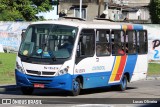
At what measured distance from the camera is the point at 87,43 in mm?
19953

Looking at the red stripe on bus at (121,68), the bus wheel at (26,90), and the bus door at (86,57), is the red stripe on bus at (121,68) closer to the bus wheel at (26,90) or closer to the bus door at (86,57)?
the bus door at (86,57)

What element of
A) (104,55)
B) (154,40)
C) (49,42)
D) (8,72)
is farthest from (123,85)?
(154,40)

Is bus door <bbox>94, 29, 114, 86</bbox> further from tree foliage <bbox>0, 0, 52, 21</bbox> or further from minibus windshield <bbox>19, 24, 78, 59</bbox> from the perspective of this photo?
tree foliage <bbox>0, 0, 52, 21</bbox>

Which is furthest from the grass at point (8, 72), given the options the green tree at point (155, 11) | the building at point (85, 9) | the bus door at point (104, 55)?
the building at point (85, 9)

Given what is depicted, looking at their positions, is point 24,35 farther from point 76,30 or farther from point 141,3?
point 141,3

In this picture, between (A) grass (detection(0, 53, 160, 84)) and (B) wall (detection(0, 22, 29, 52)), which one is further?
(B) wall (detection(0, 22, 29, 52))

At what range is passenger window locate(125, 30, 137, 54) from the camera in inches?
905

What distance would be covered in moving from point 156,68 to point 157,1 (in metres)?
40.7

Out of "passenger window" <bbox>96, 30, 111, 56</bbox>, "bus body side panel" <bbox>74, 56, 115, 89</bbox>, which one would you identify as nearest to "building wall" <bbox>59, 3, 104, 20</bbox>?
"passenger window" <bbox>96, 30, 111, 56</bbox>

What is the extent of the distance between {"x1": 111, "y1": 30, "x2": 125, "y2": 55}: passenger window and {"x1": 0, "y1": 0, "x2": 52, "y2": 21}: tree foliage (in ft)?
119

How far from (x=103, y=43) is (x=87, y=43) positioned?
4.13 ft

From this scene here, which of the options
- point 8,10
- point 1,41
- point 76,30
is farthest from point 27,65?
point 8,10

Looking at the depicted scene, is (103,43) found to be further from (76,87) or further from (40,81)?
(40,81)

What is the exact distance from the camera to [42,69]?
61.0ft
